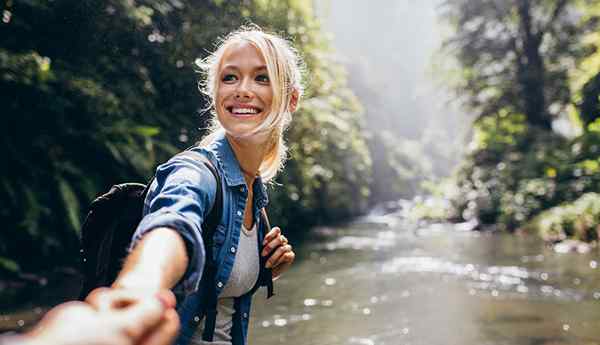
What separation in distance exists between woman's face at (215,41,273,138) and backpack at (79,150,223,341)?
0.24 metres

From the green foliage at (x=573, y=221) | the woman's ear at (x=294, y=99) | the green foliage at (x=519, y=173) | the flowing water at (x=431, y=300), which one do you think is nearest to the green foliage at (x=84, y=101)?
the flowing water at (x=431, y=300)

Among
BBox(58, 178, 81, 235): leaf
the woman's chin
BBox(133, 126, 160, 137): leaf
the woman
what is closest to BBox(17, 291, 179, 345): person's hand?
the woman

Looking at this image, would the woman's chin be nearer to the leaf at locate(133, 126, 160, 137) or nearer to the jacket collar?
the jacket collar

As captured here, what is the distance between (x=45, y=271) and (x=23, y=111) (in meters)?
2.51

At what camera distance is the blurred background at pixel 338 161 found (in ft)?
18.9

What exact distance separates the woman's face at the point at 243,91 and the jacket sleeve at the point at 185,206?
301 mm

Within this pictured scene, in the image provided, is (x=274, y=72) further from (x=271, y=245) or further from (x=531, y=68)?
(x=531, y=68)

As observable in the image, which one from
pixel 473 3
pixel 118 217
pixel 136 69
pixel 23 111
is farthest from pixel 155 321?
pixel 473 3

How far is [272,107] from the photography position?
1.81 metres

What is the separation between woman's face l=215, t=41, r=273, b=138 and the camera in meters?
1.77

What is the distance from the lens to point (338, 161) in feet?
69.6

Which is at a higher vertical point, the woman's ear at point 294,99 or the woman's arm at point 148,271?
the woman's ear at point 294,99

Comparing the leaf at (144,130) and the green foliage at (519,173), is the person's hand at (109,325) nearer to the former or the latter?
the leaf at (144,130)

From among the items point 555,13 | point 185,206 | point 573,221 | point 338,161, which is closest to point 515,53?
point 555,13
